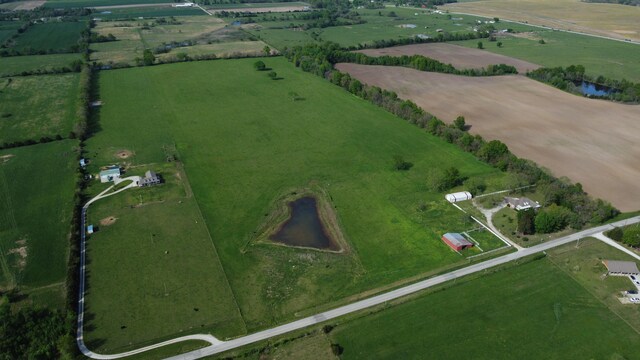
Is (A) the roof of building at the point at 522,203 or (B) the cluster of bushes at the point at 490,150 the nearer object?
(B) the cluster of bushes at the point at 490,150

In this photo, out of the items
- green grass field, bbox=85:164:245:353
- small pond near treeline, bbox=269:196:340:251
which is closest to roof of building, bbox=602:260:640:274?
small pond near treeline, bbox=269:196:340:251

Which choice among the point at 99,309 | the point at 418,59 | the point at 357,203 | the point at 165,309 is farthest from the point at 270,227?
the point at 418,59

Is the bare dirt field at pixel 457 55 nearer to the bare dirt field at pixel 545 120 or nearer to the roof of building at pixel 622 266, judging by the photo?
the bare dirt field at pixel 545 120

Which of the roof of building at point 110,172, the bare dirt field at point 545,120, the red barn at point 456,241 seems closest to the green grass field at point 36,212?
the roof of building at point 110,172

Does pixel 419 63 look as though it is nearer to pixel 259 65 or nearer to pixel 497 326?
pixel 259 65

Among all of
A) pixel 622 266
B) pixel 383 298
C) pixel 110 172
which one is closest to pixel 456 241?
pixel 383 298

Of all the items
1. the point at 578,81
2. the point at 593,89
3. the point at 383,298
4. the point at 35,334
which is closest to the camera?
the point at 35,334
